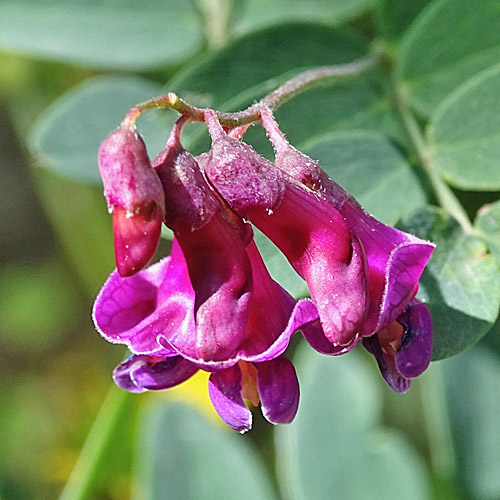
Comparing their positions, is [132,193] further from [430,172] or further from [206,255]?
[430,172]

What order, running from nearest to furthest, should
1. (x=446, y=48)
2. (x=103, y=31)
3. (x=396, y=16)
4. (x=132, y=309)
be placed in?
(x=132, y=309)
(x=446, y=48)
(x=396, y=16)
(x=103, y=31)

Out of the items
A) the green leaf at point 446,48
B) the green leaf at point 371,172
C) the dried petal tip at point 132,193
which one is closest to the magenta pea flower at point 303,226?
the dried petal tip at point 132,193

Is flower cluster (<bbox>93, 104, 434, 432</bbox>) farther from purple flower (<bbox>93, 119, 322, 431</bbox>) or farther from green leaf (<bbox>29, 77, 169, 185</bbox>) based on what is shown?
green leaf (<bbox>29, 77, 169, 185</bbox>)

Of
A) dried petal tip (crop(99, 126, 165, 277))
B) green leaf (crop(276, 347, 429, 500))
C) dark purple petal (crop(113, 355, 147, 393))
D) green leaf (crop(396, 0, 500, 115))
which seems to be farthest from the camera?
green leaf (crop(276, 347, 429, 500))

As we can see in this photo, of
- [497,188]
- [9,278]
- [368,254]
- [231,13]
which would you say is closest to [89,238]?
[9,278]

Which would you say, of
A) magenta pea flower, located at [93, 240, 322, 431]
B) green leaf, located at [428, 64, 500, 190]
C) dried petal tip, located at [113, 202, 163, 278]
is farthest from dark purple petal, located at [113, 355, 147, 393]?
green leaf, located at [428, 64, 500, 190]

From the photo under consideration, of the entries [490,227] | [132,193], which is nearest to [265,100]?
[132,193]
